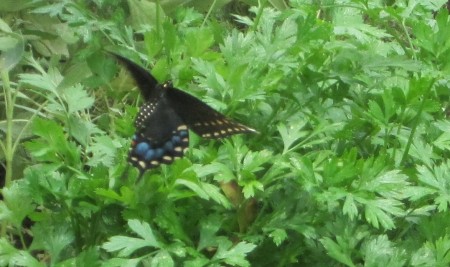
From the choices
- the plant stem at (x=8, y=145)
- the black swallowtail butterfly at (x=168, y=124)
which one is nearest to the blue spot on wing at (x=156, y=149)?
the black swallowtail butterfly at (x=168, y=124)

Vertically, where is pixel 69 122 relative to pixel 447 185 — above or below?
above

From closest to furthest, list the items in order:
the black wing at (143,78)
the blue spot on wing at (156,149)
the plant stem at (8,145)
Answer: the blue spot on wing at (156,149), the black wing at (143,78), the plant stem at (8,145)

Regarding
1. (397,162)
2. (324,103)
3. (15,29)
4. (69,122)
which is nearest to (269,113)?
(324,103)

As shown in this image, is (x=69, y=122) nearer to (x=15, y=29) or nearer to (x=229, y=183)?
(x=229, y=183)

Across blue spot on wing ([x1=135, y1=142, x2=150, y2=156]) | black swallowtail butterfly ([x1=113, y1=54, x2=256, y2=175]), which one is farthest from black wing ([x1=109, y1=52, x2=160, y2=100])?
blue spot on wing ([x1=135, y1=142, x2=150, y2=156])

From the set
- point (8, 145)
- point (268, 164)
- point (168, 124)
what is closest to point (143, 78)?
point (168, 124)

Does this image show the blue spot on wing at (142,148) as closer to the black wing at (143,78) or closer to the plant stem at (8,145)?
the black wing at (143,78)

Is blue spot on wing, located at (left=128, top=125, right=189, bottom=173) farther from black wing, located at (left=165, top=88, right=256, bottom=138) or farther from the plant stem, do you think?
the plant stem
